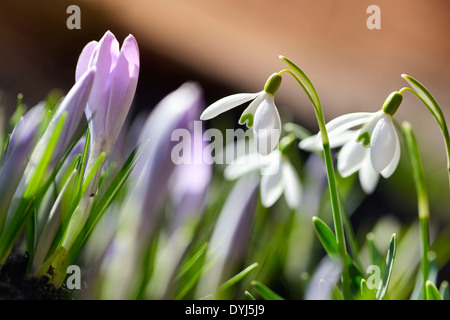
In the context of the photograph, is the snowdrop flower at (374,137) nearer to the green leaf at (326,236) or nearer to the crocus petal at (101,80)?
the green leaf at (326,236)

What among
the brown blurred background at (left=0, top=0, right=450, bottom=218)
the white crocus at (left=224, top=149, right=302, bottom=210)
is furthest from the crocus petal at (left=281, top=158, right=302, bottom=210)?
the brown blurred background at (left=0, top=0, right=450, bottom=218)

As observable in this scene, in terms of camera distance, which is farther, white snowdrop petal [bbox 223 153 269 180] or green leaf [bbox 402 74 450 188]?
white snowdrop petal [bbox 223 153 269 180]

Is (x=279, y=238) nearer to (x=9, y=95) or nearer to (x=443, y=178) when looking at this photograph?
(x=443, y=178)

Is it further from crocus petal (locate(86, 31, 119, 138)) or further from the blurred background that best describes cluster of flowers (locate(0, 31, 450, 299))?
the blurred background

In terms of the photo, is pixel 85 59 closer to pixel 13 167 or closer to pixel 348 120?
pixel 13 167

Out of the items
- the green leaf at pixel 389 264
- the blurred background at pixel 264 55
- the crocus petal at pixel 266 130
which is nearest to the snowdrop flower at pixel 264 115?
the crocus petal at pixel 266 130

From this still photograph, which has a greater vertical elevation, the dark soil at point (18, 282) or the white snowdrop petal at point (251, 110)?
the white snowdrop petal at point (251, 110)

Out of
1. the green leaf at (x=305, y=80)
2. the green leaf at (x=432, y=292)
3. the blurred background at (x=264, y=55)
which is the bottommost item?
the green leaf at (x=432, y=292)
